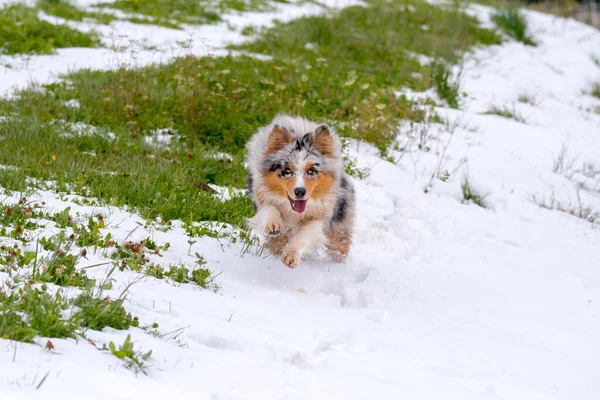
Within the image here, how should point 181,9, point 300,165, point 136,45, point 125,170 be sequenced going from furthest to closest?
point 181,9
point 136,45
point 125,170
point 300,165

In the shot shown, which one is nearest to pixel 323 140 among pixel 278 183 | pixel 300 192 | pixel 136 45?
pixel 278 183

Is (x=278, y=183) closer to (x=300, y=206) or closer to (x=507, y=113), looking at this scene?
(x=300, y=206)

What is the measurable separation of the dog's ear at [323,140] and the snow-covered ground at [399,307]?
3.55 feet

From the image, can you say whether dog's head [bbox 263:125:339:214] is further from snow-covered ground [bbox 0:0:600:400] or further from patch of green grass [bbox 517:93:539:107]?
patch of green grass [bbox 517:93:539:107]

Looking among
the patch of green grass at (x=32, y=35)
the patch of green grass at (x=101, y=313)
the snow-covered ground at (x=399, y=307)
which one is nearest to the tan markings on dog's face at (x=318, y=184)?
the snow-covered ground at (x=399, y=307)

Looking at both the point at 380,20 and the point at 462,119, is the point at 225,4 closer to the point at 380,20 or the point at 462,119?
the point at 380,20

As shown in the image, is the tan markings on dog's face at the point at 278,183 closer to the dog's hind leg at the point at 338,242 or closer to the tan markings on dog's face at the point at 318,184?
the tan markings on dog's face at the point at 318,184

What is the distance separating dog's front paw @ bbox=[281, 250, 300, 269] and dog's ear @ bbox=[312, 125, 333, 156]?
0.88m

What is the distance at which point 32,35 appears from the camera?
34.9ft

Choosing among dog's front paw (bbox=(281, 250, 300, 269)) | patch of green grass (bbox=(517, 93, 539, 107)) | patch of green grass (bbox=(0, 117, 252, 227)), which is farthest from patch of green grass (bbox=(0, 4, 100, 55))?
patch of green grass (bbox=(517, 93, 539, 107))

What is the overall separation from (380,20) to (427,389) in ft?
42.5

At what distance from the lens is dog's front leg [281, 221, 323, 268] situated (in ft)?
16.7

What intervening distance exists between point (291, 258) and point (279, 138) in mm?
1014

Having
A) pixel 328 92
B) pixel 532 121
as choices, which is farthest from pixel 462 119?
pixel 328 92
